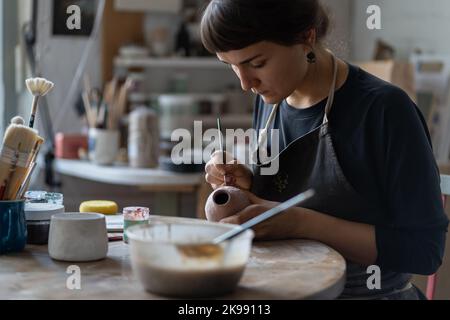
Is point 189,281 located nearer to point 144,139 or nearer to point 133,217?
point 133,217

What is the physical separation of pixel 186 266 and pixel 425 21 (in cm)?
305

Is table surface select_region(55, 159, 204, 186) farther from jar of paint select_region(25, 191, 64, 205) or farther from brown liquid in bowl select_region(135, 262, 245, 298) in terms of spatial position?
brown liquid in bowl select_region(135, 262, 245, 298)

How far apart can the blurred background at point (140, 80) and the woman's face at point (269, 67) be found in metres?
1.46

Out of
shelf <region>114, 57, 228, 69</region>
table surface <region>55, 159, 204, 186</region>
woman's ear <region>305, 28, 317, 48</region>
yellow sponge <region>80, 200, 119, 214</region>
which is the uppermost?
woman's ear <region>305, 28, 317, 48</region>

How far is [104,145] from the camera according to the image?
3.22 m

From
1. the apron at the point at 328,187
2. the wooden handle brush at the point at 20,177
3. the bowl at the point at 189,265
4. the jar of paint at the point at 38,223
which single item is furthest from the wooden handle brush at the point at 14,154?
the apron at the point at 328,187

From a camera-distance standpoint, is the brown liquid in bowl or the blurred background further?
the blurred background

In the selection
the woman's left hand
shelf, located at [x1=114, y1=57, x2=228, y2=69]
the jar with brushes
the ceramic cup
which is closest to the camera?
the ceramic cup

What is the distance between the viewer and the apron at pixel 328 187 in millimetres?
1523

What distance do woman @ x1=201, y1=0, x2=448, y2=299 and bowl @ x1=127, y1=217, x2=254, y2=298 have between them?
13.0 inches

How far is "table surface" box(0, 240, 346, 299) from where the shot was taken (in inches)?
42.3

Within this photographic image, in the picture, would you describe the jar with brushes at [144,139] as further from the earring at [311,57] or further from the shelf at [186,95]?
the earring at [311,57]

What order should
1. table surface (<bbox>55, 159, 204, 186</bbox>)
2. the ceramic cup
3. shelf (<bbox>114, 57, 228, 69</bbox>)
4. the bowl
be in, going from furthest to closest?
shelf (<bbox>114, 57, 228, 69</bbox>) < table surface (<bbox>55, 159, 204, 186</bbox>) < the ceramic cup < the bowl

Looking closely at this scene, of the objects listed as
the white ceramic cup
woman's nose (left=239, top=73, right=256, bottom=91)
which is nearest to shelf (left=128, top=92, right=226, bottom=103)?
the white ceramic cup
